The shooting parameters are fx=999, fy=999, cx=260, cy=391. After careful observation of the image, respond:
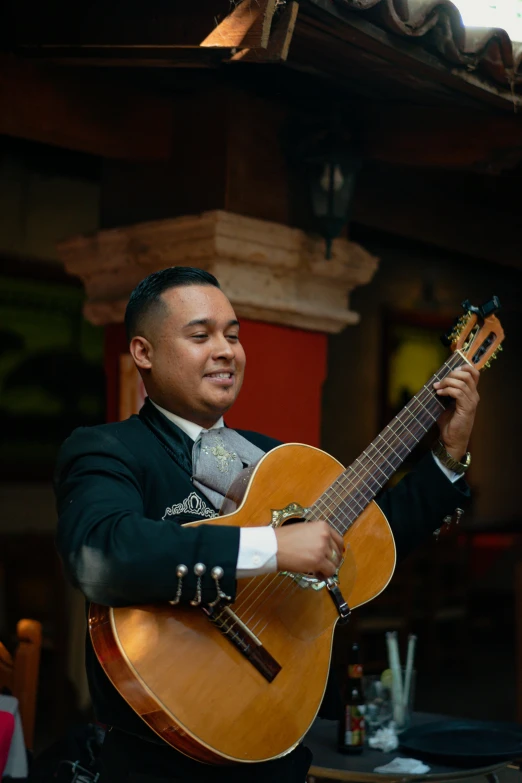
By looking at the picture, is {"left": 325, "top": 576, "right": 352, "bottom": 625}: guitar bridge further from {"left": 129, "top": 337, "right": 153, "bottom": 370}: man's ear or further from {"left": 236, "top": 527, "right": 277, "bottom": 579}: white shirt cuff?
{"left": 129, "top": 337, "right": 153, "bottom": 370}: man's ear

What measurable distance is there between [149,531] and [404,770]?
54.7 inches

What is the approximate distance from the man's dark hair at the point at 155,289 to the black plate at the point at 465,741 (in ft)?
4.92

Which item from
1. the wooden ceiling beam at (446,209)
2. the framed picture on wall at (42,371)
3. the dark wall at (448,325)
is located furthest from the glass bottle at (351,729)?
the dark wall at (448,325)

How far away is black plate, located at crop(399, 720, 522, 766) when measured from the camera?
2.67m

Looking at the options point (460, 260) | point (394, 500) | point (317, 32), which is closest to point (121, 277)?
point (317, 32)

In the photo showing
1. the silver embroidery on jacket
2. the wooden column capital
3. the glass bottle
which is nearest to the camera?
the silver embroidery on jacket

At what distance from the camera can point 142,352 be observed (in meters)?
1.99

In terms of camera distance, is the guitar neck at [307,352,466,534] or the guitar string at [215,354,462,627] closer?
the guitar string at [215,354,462,627]

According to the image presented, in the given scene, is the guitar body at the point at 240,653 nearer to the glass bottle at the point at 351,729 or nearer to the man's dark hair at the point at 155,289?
the man's dark hair at the point at 155,289

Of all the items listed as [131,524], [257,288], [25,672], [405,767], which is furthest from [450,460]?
[257,288]

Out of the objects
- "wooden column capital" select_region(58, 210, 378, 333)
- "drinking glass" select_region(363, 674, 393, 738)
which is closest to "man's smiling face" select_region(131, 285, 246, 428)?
"drinking glass" select_region(363, 674, 393, 738)

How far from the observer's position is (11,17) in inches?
131

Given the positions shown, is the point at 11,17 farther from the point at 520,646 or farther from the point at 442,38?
the point at 520,646

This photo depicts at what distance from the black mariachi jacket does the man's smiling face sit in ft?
0.26
